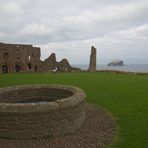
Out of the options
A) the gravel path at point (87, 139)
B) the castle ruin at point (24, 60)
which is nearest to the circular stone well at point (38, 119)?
the gravel path at point (87, 139)

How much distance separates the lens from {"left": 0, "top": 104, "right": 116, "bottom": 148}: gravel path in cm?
722

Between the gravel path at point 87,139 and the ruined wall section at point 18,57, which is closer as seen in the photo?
the gravel path at point 87,139

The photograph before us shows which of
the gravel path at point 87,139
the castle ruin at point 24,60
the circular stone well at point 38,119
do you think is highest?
the castle ruin at point 24,60

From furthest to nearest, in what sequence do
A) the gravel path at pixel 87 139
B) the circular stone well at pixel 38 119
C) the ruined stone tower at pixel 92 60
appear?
1. the ruined stone tower at pixel 92 60
2. the circular stone well at pixel 38 119
3. the gravel path at pixel 87 139

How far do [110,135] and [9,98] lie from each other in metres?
5.10

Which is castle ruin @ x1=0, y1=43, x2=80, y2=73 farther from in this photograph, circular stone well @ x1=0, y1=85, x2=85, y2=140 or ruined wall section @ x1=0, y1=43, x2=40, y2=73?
circular stone well @ x1=0, y1=85, x2=85, y2=140

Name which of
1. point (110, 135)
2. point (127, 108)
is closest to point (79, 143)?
point (110, 135)

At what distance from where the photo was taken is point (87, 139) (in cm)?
769

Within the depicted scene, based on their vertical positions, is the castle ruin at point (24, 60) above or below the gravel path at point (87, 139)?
above

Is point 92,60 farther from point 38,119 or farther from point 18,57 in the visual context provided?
point 38,119

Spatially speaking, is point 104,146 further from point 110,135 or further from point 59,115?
point 59,115

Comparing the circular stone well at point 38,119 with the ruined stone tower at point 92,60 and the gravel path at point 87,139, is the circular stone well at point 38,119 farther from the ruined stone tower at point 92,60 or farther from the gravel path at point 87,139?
the ruined stone tower at point 92,60

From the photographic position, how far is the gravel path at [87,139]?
23.7 feet

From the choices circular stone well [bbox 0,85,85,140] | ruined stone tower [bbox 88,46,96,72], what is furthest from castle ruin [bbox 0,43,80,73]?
circular stone well [bbox 0,85,85,140]
